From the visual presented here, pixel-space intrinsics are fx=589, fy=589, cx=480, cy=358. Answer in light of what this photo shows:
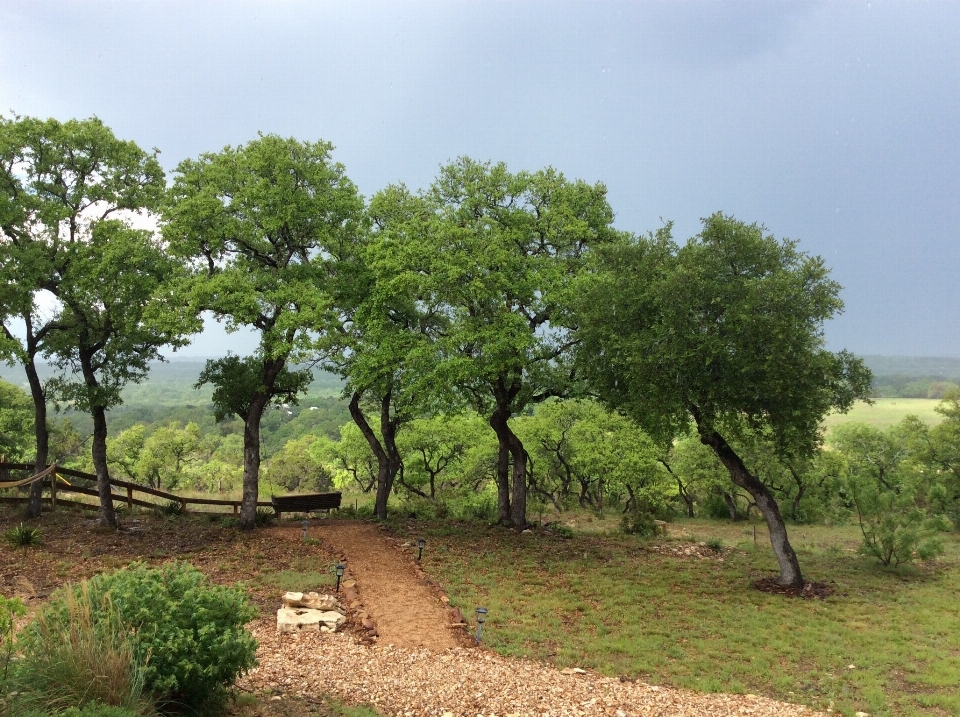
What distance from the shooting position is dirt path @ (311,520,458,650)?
10.3m

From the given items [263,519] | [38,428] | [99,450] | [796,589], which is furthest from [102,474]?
[796,589]

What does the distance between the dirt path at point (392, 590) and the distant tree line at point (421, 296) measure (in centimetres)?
384

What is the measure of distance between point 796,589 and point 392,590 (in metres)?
9.59

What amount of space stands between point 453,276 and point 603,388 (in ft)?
16.1

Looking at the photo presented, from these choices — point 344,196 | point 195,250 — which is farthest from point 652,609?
point 195,250

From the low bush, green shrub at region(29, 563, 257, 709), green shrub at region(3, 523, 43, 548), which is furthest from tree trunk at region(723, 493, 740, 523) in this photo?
green shrub at region(29, 563, 257, 709)

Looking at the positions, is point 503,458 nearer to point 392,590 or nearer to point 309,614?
point 392,590

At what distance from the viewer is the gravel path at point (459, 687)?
7520 millimetres

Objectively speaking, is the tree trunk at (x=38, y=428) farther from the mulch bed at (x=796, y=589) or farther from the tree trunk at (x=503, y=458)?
the mulch bed at (x=796, y=589)

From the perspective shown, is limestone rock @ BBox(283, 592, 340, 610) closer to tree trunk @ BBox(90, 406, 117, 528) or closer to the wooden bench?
tree trunk @ BBox(90, 406, 117, 528)

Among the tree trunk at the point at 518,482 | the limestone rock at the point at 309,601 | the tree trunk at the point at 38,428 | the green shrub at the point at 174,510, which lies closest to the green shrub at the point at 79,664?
the limestone rock at the point at 309,601

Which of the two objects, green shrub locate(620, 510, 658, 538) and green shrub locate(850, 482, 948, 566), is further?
green shrub locate(620, 510, 658, 538)

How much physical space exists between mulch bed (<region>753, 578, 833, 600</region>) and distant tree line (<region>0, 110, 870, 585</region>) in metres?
0.44

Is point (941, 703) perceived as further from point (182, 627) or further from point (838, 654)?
point (182, 627)
